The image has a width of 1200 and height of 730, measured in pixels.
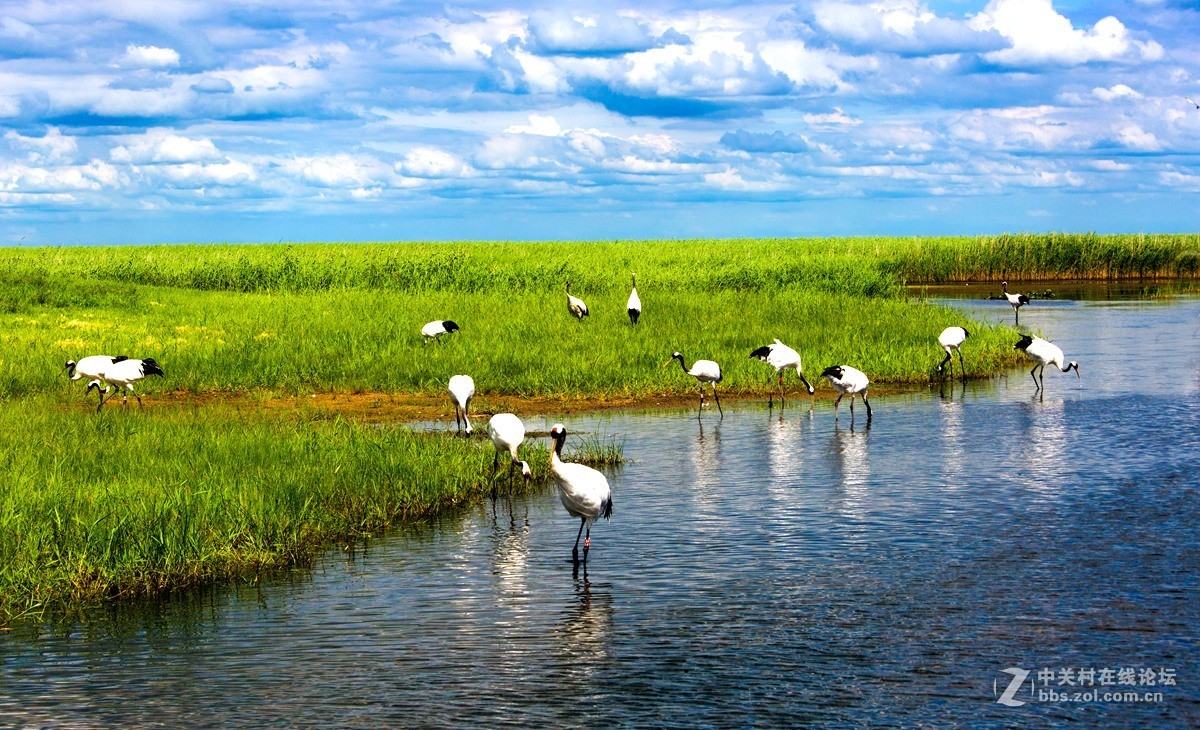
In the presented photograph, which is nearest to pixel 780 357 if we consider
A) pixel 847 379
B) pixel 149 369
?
pixel 847 379

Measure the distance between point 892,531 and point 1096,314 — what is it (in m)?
32.5

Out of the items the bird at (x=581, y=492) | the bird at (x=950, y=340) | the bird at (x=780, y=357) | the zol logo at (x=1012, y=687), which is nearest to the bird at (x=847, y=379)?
the bird at (x=780, y=357)

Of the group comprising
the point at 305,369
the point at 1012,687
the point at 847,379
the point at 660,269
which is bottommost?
the point at 1012,687

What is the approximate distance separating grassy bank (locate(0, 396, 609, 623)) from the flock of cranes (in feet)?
2.85

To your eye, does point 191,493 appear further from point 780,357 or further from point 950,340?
point 950,340

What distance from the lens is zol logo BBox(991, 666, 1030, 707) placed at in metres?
7.57

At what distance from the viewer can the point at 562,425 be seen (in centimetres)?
1361

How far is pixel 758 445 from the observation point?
1753 centimetres

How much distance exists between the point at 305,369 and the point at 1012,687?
17.7m

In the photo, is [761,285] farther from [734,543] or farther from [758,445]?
[734,543]

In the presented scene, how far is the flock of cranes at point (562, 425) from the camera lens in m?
11.0

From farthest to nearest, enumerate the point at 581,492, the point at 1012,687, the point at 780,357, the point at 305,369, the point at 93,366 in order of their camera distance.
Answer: the point at 305,369
the point at 780,357
the point at 93,366
the point at 581,492
the point at 1012,687

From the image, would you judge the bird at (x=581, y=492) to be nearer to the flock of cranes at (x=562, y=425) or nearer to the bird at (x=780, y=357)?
the flock of cranes at (x=562, y=425)

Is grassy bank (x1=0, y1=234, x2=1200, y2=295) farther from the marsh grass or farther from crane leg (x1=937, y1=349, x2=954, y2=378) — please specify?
crane leg (x1=937, y1=349, x2=954, y2=378)
